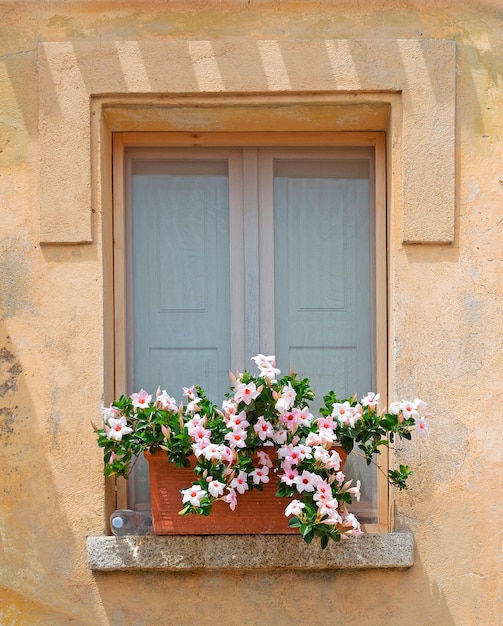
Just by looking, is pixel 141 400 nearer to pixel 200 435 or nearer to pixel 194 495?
pixel 200 435

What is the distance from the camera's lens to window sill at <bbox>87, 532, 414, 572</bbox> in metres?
4.48

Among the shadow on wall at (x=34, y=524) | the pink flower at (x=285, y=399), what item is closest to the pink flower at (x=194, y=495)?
the pink flower at (x=285, y=399)

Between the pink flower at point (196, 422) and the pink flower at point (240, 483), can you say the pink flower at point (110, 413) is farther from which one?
the pink flower at point (240, 483)

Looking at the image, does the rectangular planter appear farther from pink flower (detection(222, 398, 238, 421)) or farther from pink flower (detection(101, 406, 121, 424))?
pink flower (detection(222, 398, 238, 421))

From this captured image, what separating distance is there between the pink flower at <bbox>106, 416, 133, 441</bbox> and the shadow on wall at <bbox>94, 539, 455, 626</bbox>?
26.7 inches

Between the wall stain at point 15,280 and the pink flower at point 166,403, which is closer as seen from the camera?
the pink flower at point 166,403

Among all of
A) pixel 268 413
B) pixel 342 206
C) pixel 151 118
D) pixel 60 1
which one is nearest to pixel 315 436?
pixel 268 413

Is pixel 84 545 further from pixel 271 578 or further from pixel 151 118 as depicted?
pixel 151 118

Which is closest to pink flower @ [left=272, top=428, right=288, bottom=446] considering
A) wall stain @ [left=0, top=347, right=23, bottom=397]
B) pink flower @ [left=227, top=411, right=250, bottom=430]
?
pink flower @ [left=227, top=411, right=250, bottom=430]

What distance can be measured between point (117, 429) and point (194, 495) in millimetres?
460

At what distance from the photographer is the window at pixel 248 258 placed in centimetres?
492

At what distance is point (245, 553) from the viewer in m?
4.48

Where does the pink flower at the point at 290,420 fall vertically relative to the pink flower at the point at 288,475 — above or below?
above

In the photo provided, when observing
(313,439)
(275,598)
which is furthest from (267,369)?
(275,598)
